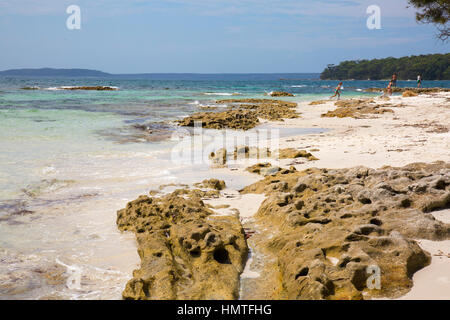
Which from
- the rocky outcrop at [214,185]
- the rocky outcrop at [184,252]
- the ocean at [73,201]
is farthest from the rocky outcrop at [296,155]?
the rocky outcrop at [184,252]

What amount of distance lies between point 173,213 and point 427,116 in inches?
564

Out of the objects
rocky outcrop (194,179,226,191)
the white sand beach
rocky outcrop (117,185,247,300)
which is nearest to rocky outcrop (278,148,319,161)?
the white sand beach

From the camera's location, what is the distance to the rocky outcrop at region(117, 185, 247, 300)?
11.2 ft

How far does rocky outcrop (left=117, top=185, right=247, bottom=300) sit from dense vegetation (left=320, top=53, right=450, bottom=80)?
12834 centimetres

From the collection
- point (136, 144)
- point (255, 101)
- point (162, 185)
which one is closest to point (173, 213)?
point (162, 185)

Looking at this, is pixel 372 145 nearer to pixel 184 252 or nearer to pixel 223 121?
pixel 184 252

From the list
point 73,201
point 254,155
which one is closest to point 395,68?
point 254,155

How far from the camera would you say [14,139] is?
12547mm

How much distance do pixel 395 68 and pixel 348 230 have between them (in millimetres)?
146331

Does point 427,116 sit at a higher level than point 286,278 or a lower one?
higher

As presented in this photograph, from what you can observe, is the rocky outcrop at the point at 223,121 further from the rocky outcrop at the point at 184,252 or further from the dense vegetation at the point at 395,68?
the dense vegetation at the point at 395,68

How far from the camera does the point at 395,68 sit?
13438cm

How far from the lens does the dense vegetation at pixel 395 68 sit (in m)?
116
